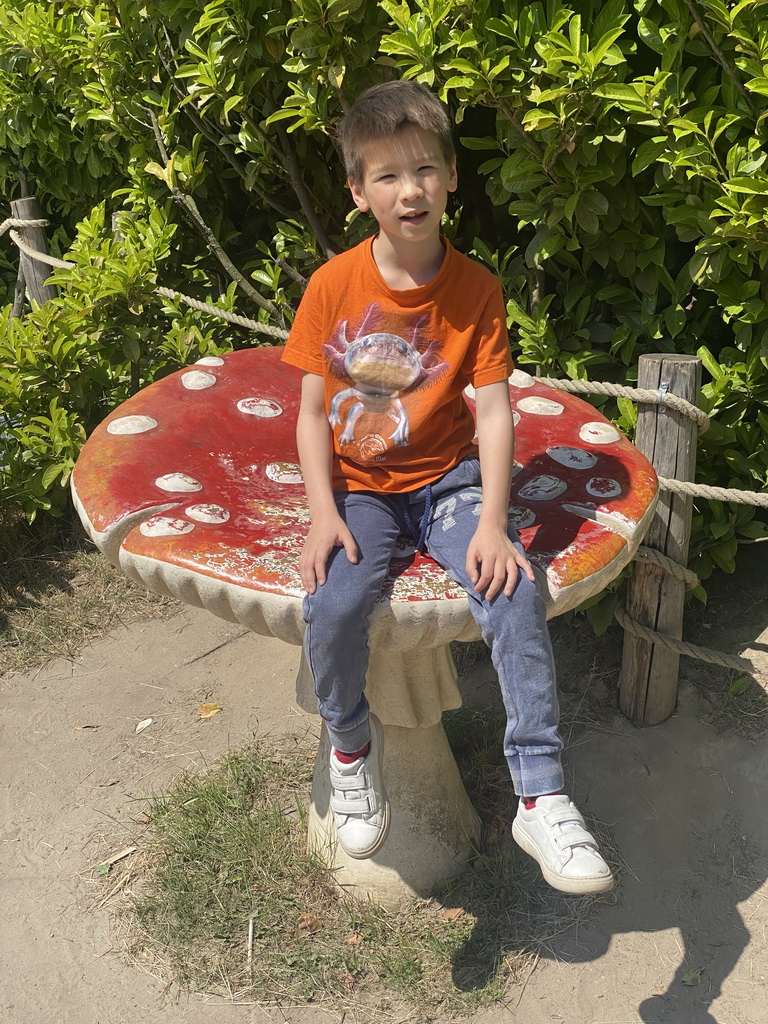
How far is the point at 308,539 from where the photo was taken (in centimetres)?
200

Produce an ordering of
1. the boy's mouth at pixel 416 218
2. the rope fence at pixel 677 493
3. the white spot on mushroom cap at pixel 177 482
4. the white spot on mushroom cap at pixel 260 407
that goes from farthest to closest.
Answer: the white spot on mushroom cap at pixel 260 407 < the rope fence at pixel 677 493 < the white spot on mushroom cap at pixel 177 482 < the boy's mouth at pixel 416 218

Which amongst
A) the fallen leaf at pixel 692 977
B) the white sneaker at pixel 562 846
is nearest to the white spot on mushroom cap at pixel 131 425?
the white sneaker at pixel 562 846

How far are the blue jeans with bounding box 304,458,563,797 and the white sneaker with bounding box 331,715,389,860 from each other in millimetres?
160

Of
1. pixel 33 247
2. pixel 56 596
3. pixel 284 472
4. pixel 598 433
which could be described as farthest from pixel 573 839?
pixel 33 247

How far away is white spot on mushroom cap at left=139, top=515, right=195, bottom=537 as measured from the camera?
203 cm

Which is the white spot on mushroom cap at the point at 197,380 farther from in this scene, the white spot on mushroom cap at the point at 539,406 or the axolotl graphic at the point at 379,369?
the white spot on mushroom cap at the point at 539,406

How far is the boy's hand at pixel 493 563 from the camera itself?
1.87 meters

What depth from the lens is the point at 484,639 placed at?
1.88 m

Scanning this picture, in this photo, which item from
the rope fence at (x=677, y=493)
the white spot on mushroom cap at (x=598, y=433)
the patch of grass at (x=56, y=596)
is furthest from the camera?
the patch of grass at (x=56, y=596)

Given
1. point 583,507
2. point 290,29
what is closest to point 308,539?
point 583,507

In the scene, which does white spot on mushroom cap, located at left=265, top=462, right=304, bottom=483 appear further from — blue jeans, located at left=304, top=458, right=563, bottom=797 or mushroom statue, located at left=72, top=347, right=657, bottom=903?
blue jeans, located at left=304, top=458, right=563, bottom=797

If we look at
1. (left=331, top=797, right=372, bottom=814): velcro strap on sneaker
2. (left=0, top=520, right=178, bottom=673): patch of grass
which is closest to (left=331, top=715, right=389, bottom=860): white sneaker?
(left=331, top=797, right=372, bottom=814): velcro strap on sneaker

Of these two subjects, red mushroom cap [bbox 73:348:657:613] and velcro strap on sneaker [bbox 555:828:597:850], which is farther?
red mushroom cap [bbox 73:348:657:613]

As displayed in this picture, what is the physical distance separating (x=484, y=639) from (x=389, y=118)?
0.99 m
